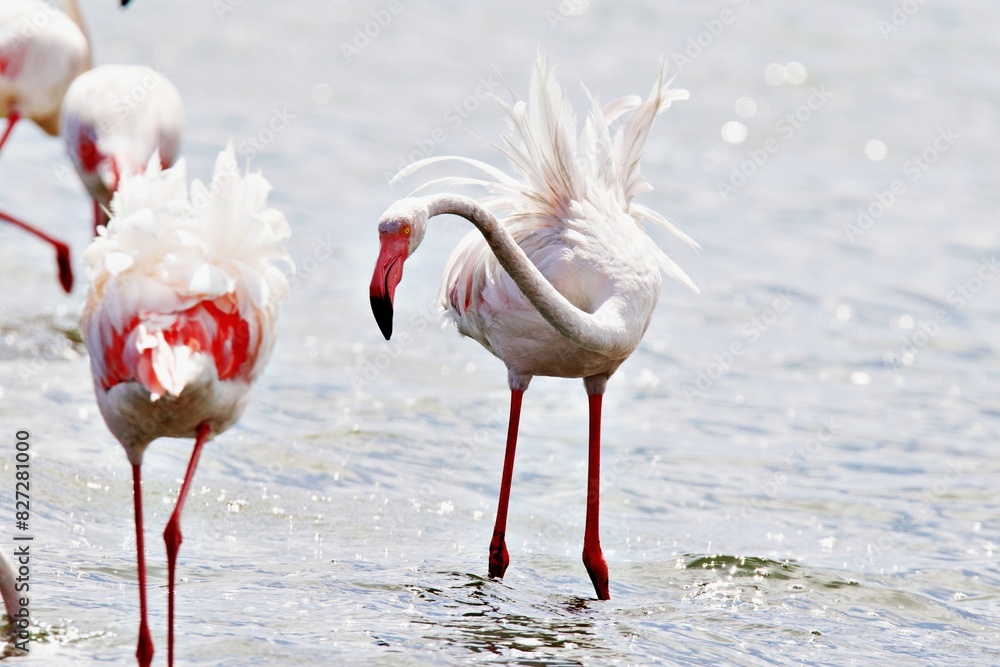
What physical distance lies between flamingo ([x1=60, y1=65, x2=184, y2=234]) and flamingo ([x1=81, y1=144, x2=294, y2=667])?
3.47 meters

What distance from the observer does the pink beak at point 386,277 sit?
3865 millimetres

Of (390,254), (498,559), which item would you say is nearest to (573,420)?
(498,559)

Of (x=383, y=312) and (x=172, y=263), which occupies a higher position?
(x=172, y=263)

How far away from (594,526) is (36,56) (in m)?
4.63

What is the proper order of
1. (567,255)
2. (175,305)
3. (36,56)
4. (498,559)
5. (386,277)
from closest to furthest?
(175,305) → (386,277) → (567,255) → (498,559) → (36,56)

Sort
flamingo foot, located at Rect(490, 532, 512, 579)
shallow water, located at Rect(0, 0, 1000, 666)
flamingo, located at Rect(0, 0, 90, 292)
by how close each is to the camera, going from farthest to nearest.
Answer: flamingo, located at Rect(0, 0, 90, 292) < flamingo foot, located at Rect(490, 532, 512, 579) < shallow water, located at Rect(0, 0, 1000, 666)

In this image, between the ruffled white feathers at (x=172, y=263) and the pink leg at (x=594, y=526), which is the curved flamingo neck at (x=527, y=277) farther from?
the pink leg at (x=594, y=526)

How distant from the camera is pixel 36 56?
7961 mm

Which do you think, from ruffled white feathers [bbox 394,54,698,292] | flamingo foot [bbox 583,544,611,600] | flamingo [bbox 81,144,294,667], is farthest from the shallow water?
flamingo [bbox 81,144,294,667]

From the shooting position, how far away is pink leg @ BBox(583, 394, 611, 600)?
533 cm

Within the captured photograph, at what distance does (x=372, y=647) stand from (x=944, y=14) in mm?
17171

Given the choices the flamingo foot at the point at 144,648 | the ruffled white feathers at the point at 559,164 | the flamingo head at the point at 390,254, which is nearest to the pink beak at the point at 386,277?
the flamingo head at the point at 390,254

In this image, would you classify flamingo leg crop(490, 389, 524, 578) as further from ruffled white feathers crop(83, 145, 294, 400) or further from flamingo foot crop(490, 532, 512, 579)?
ruffled white feathers crop(83, 145, 294, 400)

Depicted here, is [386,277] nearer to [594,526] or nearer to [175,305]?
[175,305]
